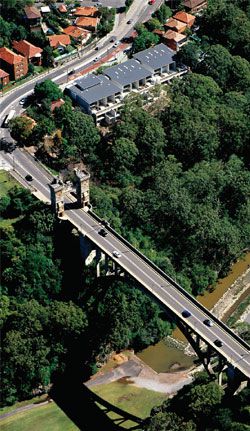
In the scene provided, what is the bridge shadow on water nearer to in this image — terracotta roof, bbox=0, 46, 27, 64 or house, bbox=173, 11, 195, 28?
terracotta roof, bbox=0, 46, 27, 64

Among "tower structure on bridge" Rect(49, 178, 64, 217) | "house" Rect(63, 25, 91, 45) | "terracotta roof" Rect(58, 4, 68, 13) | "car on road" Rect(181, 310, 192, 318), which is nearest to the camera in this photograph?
"car on road" Rect(181, 310, 192, 318)

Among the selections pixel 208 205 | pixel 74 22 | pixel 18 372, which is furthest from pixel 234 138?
pixel 18 372

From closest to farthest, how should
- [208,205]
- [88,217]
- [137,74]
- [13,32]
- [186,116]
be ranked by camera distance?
[88,217] < [208,205] < [186,116] < [137,74] < [13,32]

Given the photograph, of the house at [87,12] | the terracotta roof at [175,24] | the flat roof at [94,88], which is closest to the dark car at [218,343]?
the flat roof at [94,88]

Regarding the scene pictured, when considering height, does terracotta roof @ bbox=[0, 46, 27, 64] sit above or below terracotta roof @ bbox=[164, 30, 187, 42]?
below

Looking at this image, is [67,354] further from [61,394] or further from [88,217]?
[88,217]

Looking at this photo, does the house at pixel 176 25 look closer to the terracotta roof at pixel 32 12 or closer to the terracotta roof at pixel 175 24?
the terracotta roof at pixel 175 24

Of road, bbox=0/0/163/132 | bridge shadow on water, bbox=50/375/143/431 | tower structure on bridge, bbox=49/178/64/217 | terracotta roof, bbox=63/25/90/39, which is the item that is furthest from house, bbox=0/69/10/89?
bridge shadow on water, bbox=50/375/143/431
